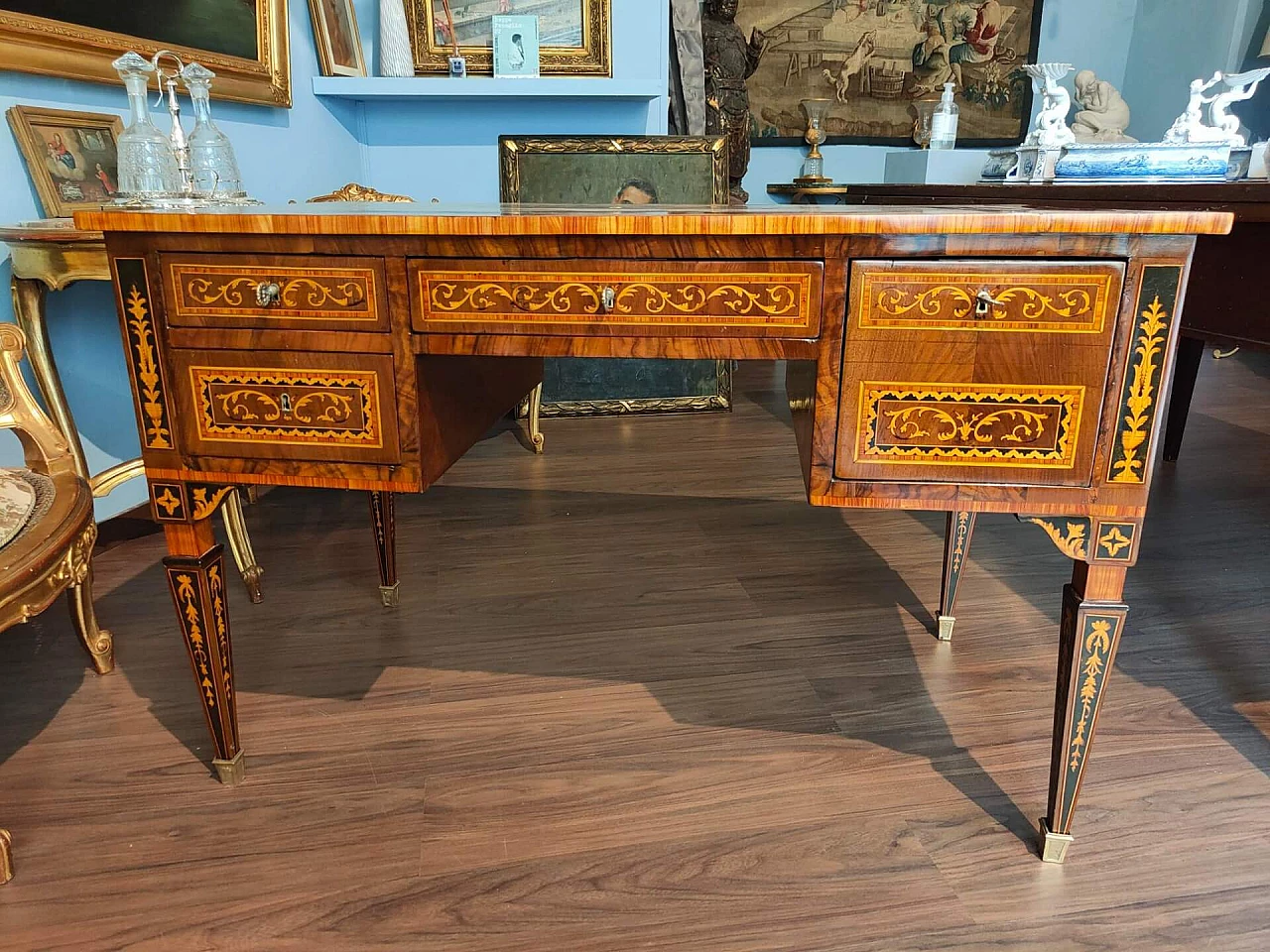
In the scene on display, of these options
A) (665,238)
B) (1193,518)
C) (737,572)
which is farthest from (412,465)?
(1193,518)

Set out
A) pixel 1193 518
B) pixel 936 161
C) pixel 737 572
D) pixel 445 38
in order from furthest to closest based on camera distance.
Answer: pixel 936 161 → pixel 445 38 → pixel 1193 518 → pixel 737 572

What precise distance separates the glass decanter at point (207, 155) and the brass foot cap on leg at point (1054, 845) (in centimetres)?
206

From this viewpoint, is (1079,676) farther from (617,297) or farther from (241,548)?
(241,548)

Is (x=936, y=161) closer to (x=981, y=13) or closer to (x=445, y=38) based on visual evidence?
(x=981, y=13)

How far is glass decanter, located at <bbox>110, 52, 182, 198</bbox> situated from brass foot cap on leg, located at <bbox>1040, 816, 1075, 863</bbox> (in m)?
2.08

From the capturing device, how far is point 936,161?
548cm

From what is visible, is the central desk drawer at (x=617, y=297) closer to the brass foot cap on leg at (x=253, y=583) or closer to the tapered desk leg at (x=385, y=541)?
the tapered desk leg at (x=385, y=541)

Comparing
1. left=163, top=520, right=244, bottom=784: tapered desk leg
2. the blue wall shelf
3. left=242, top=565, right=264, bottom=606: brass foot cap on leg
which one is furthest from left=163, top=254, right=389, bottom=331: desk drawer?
the blue wall shelf

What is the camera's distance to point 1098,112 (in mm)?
5379

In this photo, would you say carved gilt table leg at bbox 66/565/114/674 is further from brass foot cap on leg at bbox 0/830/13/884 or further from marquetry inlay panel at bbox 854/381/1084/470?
marquetry inlay panel at bbox 854/381/1084/470

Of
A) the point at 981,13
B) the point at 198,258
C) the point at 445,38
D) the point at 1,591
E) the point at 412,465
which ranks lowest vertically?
the point at 1,591

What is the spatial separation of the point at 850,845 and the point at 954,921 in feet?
0.62

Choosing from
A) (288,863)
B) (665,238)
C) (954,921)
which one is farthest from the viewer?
(288,863)

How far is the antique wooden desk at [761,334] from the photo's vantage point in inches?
43.9
